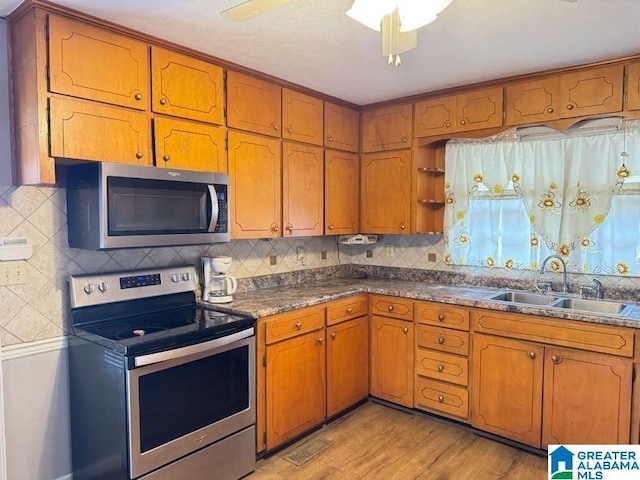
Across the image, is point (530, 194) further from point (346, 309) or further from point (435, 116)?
point (346, 309)

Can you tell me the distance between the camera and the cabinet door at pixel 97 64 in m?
1.95

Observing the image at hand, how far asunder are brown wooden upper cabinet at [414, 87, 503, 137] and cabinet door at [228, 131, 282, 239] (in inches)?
45.8

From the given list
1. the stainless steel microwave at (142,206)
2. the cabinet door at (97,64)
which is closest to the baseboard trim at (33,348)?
the stainless steel microwave at (142,206)

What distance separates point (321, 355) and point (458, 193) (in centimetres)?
165

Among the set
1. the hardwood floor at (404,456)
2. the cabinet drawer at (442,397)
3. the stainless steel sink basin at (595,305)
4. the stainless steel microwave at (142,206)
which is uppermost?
the stainless steel microwave at (142,206)

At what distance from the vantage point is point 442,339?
9.90 feet

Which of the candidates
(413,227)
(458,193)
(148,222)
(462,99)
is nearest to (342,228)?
(413,227)

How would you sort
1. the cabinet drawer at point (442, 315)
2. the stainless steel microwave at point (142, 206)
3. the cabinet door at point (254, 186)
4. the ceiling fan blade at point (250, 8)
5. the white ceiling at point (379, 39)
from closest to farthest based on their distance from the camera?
1. the ceiling fan blade at point (250, 8)
2. the white ceiling at point (379, 39)
3. the stainless steel microwave at point (142, 206)
4. the cabinet door at point (254, 186)
5. the cabinet drawer at point (442, 315)

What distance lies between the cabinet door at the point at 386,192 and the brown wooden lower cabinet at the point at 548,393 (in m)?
1.14

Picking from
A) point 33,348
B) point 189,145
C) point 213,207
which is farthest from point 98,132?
point 33,348

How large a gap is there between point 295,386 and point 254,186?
1.32 metres

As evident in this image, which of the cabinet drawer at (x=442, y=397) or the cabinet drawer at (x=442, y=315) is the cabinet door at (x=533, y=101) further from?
the cabinet drawer at (x=442, y=397)

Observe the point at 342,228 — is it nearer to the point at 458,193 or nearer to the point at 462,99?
the point at 458,193

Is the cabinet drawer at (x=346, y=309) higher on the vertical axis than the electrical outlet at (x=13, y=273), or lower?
lower
